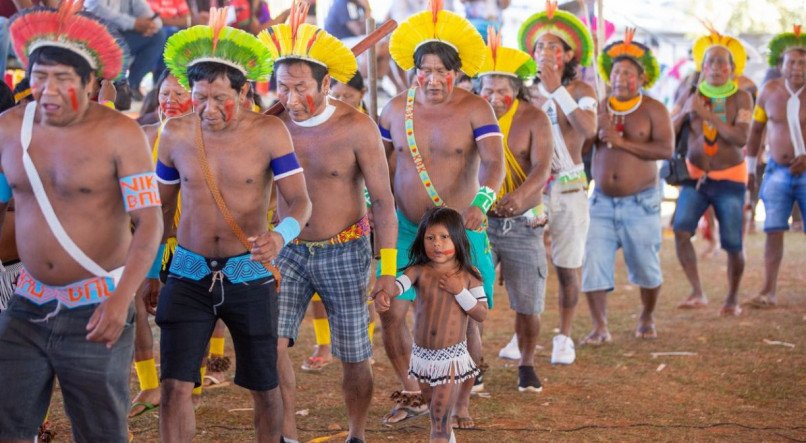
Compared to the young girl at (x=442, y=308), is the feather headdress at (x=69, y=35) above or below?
above

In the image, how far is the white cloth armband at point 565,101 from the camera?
783cm

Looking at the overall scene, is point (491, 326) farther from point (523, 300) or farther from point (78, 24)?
point (78, 24)

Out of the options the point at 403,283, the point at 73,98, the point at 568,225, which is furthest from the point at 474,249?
the point at 73,98

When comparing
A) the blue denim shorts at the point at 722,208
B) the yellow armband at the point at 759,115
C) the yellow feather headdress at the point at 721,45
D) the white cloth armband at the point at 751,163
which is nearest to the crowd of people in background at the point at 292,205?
the yellow feather headdress at the point at 721,45

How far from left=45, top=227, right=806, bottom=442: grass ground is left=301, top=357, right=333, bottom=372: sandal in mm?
101

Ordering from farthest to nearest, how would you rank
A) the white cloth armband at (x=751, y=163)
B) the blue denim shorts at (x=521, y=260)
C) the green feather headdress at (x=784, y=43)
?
1. the white cloth armband at (x=751, y=163)
2. the green feather headdress at (x=784, y=43)
3. the blue denim shorts at (x=521, y=260)

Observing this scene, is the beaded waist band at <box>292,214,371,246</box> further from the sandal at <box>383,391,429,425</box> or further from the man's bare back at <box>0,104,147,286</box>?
the man's bare back at <box>0,104,147,286</box>

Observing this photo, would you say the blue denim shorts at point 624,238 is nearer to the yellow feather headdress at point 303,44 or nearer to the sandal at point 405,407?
the sandal at point 405,407

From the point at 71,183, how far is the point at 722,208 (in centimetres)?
722

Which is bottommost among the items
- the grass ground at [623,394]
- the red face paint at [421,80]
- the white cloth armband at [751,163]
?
the grass ground at [623,394]

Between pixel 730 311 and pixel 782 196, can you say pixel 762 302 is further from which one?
pixel 782 196

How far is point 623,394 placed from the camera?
23.2 feet

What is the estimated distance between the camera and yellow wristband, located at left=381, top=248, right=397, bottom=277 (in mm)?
5312

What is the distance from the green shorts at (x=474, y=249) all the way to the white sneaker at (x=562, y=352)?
6.58ft
